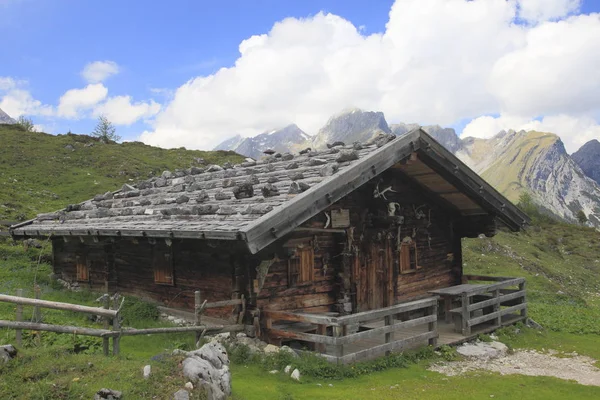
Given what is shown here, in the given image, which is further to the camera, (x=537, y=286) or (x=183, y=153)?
(x=183, y=153)

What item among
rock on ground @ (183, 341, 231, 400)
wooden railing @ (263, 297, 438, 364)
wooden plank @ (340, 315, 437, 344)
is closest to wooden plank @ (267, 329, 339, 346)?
wooden railing @ (263, 297, 438, 364)

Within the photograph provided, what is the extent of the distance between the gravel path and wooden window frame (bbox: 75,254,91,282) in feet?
34.0

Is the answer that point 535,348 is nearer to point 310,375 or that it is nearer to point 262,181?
point 310,375

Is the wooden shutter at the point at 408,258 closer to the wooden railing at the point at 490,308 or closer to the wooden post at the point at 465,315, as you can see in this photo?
the wooden railing at the point at 490,308

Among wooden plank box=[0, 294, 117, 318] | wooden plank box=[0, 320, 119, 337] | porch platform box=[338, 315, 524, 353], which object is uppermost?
wooden plank box=[0, 294, 117, 318]

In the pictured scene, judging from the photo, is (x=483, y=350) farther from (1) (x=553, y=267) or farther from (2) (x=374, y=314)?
(1) (x=553, y=267)

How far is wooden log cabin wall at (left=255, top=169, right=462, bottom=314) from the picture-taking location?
11531 millimetres

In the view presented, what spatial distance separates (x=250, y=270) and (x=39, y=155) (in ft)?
115

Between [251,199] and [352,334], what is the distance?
3.51 m

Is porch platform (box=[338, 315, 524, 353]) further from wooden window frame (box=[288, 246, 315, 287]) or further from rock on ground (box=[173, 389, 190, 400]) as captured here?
rock on ground (box=[173, 389, 190, 400])

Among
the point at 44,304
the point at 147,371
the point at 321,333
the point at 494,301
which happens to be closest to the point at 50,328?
the point at 44,304

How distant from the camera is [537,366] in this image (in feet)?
37.3

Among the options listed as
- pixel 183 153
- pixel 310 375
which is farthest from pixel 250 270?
pixel 183 153

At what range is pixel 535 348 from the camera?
13148mm
